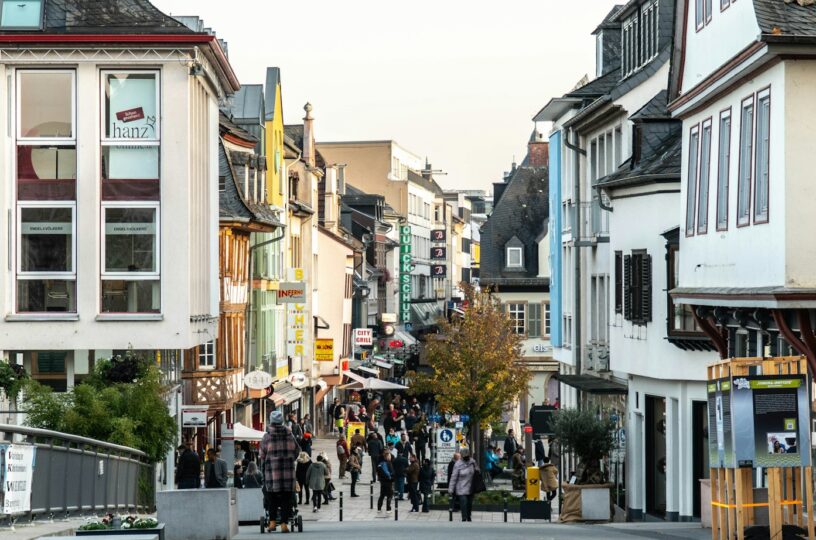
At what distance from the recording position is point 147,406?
30438 mm

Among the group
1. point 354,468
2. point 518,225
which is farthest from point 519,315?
point 354,468

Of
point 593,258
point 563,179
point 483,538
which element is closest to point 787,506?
point 483,538

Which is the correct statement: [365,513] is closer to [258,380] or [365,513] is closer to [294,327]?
[258,380]

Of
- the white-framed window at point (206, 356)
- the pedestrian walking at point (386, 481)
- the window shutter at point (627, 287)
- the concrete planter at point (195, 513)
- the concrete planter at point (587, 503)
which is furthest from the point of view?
the white-framed window at point (206, 356)

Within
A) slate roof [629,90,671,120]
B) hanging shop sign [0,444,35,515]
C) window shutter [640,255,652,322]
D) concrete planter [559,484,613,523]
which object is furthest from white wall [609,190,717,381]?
hanging shop sign [0,444,35,515]

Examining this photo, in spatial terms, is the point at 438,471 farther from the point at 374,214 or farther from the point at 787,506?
the point at 374,214

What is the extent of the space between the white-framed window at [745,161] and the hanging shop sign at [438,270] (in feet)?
413

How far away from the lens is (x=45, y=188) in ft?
125

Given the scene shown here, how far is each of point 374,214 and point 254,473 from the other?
81.7m

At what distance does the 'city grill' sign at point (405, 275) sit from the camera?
12275cm

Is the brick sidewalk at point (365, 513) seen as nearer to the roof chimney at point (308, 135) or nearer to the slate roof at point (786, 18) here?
the slate roof at point (786, 18)

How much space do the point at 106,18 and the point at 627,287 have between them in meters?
13.3

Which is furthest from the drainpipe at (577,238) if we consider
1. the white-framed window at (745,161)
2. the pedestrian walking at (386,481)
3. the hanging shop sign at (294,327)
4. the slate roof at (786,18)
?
the slate roof at (786,18)

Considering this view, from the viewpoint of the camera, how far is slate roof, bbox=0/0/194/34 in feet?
124
